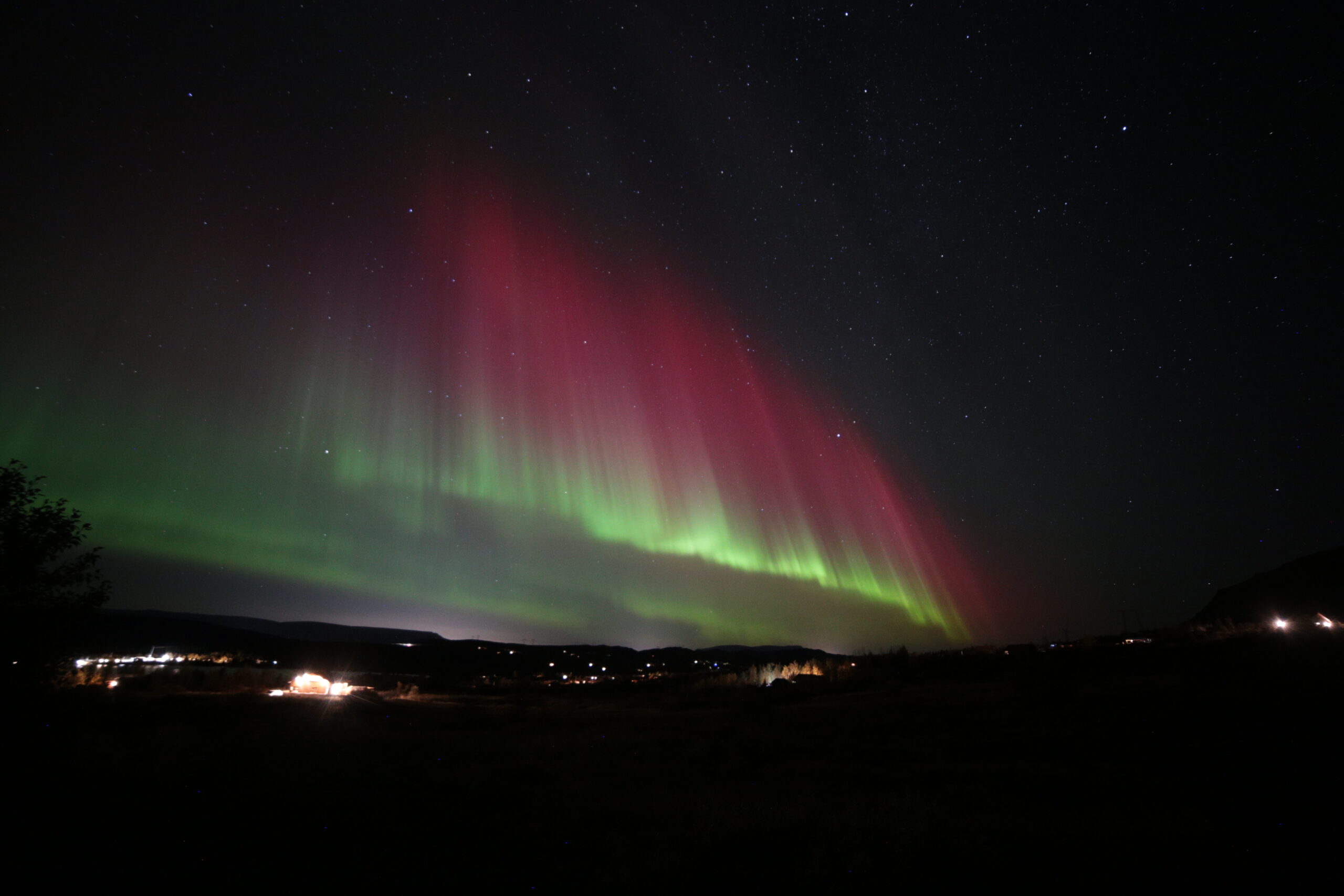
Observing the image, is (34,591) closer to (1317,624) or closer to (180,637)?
(1317,624)

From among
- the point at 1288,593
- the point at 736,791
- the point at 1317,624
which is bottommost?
the point at 736,791

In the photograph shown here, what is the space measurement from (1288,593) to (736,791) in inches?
2321

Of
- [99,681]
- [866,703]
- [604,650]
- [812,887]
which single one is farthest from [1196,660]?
[604,650]

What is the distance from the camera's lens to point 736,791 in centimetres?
931

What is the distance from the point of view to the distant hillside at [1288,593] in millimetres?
39066

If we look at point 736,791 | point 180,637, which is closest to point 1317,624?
point 736,791

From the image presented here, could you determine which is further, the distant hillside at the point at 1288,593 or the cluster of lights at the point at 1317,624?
the distant hillside at the point at 1288,593

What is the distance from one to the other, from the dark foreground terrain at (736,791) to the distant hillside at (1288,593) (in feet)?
99.7

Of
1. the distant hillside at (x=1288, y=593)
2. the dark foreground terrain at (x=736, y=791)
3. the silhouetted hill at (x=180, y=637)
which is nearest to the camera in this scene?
the dark foreground terrain at (x=736, y=791)

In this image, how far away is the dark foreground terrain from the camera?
6.36 meters

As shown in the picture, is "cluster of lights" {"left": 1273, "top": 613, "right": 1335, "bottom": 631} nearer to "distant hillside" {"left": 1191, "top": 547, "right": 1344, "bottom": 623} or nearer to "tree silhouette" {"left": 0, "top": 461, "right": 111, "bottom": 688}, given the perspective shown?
"distant hillside" {"left": 1191, "top": 547, "right": 1344, "bottom": 623}

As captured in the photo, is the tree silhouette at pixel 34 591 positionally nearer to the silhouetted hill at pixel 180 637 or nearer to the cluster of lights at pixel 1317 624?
the cluster of lights at pixel 1317 624

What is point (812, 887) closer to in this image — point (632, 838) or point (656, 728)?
point (632, 838)

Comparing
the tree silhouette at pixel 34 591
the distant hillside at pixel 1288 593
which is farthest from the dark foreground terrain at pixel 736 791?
the distant hillside at pixel 1288 593
